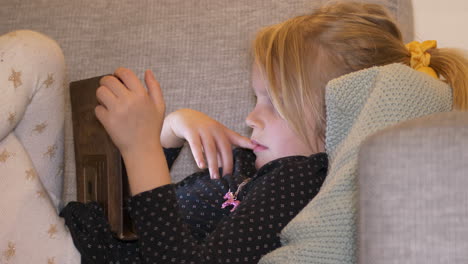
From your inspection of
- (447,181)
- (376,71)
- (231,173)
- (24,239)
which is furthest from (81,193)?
(447,181)

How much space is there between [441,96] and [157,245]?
0.47 m

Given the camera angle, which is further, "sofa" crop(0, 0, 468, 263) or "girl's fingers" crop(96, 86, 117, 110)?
"sofa" crop(0, 0, 468, 263)

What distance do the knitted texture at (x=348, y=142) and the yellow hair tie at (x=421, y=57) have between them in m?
0.19

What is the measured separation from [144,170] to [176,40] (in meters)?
0.50

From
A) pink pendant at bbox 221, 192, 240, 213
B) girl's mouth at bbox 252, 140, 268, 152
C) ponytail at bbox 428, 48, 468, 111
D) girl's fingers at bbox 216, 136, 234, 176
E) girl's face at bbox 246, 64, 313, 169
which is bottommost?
pink pendant at bbox 221, 192, 240, 213

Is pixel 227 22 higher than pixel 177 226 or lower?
higher

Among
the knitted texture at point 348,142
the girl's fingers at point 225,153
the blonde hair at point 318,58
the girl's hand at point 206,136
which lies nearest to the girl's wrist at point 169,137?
the girl's hand at point 206,136

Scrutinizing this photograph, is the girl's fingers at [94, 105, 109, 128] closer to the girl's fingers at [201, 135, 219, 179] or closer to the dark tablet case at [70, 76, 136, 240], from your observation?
the dark tablet case at [70, 76, 136, 240]

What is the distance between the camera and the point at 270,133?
1057mm

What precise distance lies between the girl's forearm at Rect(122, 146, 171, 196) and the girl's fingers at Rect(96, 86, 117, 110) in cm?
8

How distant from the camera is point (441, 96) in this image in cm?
86

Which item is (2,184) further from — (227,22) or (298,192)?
(227,22)

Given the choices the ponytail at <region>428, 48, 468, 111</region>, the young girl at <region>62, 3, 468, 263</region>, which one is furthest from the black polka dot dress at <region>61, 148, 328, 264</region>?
the ponytail at <region>428, 48, 468, 111</region>

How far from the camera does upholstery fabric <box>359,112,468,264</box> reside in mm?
517
